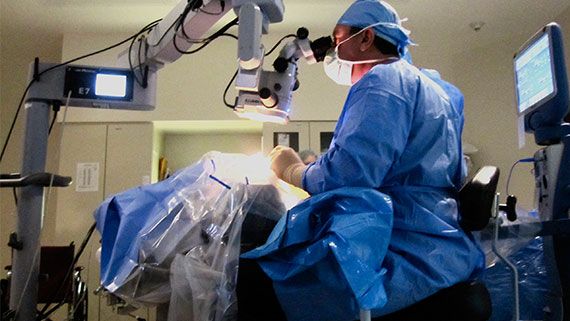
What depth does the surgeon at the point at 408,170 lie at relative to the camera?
1076 millimetres

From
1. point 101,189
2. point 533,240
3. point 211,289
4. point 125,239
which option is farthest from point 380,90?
point 101,189

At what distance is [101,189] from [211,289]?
2.65m

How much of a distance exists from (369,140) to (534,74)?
2.53 ft

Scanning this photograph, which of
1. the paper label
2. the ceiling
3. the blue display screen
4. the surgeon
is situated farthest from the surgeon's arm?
the paper label

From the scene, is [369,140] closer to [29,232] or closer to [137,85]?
[137,85]

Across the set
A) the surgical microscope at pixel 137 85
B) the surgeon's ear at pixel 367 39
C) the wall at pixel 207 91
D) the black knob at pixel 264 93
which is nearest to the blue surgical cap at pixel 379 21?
the surgeon's ear at pixel 367 39

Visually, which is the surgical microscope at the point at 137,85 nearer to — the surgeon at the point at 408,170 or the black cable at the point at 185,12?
the black cable at the point at 185,12

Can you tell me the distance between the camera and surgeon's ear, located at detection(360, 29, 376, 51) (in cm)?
149

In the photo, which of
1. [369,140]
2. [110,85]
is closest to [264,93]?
[369,140]

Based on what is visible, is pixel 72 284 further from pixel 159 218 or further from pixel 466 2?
pixel 466 2

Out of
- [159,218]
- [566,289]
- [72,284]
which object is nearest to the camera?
[159,218]

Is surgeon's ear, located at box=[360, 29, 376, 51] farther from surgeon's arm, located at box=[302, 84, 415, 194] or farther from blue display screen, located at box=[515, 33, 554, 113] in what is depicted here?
blue display screen, located at box=[515, 33, 554, 113]

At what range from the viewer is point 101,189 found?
347cm

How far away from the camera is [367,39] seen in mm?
1512
